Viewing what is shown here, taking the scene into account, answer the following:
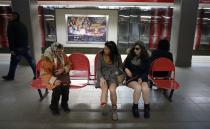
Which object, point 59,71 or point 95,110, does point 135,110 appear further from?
point 59,71

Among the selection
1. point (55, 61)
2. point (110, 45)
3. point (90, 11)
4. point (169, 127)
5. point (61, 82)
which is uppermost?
point (90, 11)

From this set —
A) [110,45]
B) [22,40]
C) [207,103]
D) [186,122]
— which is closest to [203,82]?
[207,103]

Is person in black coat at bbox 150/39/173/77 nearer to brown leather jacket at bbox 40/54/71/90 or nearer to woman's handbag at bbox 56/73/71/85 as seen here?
woman's handbag at bbox 56/73/71/85

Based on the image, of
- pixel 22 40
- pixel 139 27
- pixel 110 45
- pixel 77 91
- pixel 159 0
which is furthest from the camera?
pixel 139 27

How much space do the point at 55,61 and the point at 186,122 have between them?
2445 mm

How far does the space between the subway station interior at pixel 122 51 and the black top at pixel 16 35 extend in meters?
0.84

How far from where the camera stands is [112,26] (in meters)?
8.41

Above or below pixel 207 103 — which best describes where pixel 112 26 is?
above

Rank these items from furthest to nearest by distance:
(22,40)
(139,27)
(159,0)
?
(139,27) < (159,0) < (22,40)

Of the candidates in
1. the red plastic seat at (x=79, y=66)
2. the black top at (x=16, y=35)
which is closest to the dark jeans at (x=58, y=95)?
the red plastic seat at (x=79, y=66)

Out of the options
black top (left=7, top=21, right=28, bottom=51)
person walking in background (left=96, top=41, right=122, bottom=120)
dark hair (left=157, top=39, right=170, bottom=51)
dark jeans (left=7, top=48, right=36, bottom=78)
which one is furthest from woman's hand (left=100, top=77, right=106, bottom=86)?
black top (left=7, top=21, right=28, bottom=51)

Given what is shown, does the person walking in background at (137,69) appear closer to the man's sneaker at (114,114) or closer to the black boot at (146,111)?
the black boot at (146,111)

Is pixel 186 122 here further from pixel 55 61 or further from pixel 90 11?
pixel 90 11

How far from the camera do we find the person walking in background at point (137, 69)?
180 inches
